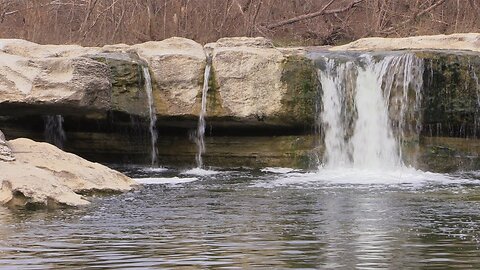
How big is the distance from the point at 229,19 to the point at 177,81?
7.26 meters

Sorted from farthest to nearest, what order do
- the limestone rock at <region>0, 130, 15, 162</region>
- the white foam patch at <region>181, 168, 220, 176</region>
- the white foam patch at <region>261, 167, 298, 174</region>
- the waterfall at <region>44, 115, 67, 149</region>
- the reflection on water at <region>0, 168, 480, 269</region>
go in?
the waterfall at <region>44, 115, 67, 149</region>
the white foam patch at <region>261, 167, 298, 174</region>
the white foam patch at <region>181, 168, 220, 176</region>
the limestone rock at <region>0, 130, 15, 162</region>
the reflection on water at <region>0, 168, 480, 269</region>

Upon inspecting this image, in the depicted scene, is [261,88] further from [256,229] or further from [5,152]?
[256,229]

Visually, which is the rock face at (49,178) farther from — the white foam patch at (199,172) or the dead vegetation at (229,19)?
the dead vegetation at (229,19)

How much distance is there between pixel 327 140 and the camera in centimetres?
1833

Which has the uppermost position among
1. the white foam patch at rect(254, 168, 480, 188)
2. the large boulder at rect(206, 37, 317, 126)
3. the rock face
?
the large boulder at rect(206, 37, 317, 126)

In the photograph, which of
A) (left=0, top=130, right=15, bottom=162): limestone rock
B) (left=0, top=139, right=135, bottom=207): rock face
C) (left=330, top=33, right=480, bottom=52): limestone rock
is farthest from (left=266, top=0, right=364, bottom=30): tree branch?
(left=0, top=130, right=15, bottom=162): limestone rock

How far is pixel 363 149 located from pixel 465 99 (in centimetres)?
194

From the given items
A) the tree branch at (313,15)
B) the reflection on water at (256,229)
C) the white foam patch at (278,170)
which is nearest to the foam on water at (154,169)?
the white foam patch at (278,170)

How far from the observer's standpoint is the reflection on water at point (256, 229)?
7.63m

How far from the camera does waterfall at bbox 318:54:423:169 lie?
59.3 feet

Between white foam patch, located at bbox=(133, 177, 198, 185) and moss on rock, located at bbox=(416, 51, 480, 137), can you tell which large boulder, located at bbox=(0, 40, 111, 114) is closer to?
white foam patch, located at bbox=(133, 177, 198, 185)

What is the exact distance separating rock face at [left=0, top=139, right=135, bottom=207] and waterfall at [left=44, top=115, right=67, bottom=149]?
4719 mm

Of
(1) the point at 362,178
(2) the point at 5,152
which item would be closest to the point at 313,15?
(1) the point at 362,178

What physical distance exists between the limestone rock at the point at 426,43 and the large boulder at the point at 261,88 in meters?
2.61
